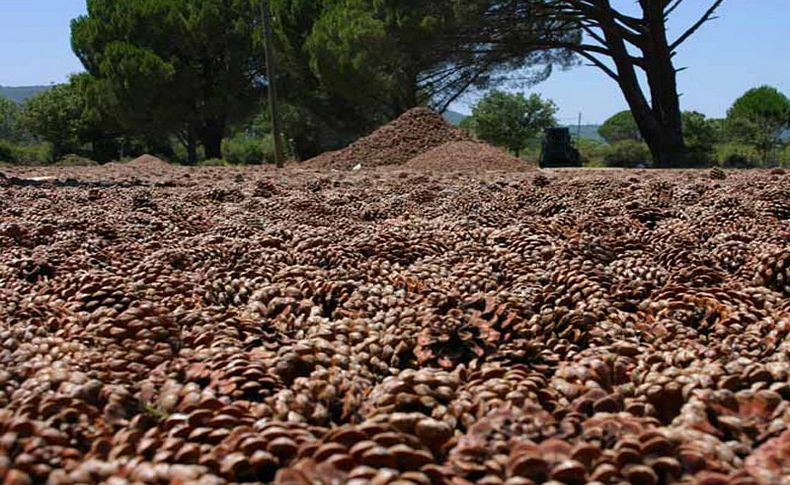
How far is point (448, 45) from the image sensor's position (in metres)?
22.6

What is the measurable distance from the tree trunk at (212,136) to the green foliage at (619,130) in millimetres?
39184

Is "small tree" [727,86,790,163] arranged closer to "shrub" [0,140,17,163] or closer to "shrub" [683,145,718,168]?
"shrub" [683,145,718,168]

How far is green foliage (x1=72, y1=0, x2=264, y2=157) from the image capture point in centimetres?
3503

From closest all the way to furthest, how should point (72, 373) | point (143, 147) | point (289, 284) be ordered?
point (72, 373)
point (289, 284)
point (143, 147)

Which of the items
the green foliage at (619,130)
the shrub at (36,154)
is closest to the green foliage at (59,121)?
the shrub at (36,154)

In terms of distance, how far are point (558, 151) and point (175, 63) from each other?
66.8ft

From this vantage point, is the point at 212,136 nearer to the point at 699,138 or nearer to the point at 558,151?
the point at 558,151

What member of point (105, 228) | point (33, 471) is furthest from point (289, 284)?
point (105, 228)

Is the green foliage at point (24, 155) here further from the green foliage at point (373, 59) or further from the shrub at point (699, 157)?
the shrub at point (699, 157)

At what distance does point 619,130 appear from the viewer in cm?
7481

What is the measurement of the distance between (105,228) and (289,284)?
2131mm

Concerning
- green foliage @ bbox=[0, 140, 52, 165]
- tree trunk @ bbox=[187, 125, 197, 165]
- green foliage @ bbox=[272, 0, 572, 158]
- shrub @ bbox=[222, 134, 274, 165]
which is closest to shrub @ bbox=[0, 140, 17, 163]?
green foliage @ bbox=[0, 140, 52, 165]

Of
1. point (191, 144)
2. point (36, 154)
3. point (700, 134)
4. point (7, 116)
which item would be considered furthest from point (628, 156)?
point (7, 116)

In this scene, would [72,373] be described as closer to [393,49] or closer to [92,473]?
[92,473]
